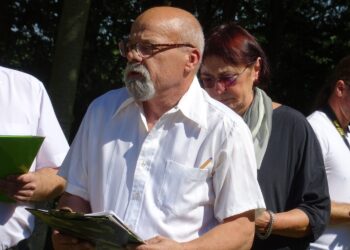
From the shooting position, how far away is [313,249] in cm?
409

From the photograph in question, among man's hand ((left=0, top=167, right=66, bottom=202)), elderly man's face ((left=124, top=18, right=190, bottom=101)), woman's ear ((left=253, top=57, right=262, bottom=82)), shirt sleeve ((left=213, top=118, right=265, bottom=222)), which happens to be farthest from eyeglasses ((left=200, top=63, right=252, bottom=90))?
man's hand ((left=0, top=167, right=66, bottom=202))

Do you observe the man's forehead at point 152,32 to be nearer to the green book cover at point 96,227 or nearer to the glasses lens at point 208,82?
the glasses lens at point 208,82

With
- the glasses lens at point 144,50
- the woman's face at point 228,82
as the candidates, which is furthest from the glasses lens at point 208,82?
the glasses lens at point 144,50

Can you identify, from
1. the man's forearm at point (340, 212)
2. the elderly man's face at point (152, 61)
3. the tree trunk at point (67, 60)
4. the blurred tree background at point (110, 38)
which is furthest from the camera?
the blurred tree background at point (110, 38)

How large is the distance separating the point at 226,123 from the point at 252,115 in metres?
0.74

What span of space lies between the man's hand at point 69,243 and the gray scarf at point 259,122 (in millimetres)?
1069

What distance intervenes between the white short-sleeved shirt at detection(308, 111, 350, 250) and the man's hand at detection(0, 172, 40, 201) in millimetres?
1724

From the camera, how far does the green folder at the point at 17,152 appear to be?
9.93ft

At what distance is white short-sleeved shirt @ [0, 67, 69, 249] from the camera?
3.51m

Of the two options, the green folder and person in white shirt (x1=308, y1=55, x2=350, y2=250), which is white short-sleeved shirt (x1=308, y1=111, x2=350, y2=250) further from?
the green folder

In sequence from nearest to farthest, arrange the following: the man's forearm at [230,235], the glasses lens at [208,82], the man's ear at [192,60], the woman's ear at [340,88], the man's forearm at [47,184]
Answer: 1. the man's forearm at [230,235]
2. the man's ear at [192,60]
3. the man's forearm at [47,184]
4. the glasses lens at [208,82]
5. the woman's ear at [340,88]

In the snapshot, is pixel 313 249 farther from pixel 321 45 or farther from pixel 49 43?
pixel 321 45

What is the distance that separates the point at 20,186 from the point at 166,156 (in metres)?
0.89

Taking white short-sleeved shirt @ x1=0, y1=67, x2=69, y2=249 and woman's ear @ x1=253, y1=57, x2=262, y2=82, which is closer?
white short-sleeved shirt @ x1=0, y1=67, x2=69, y2=249
